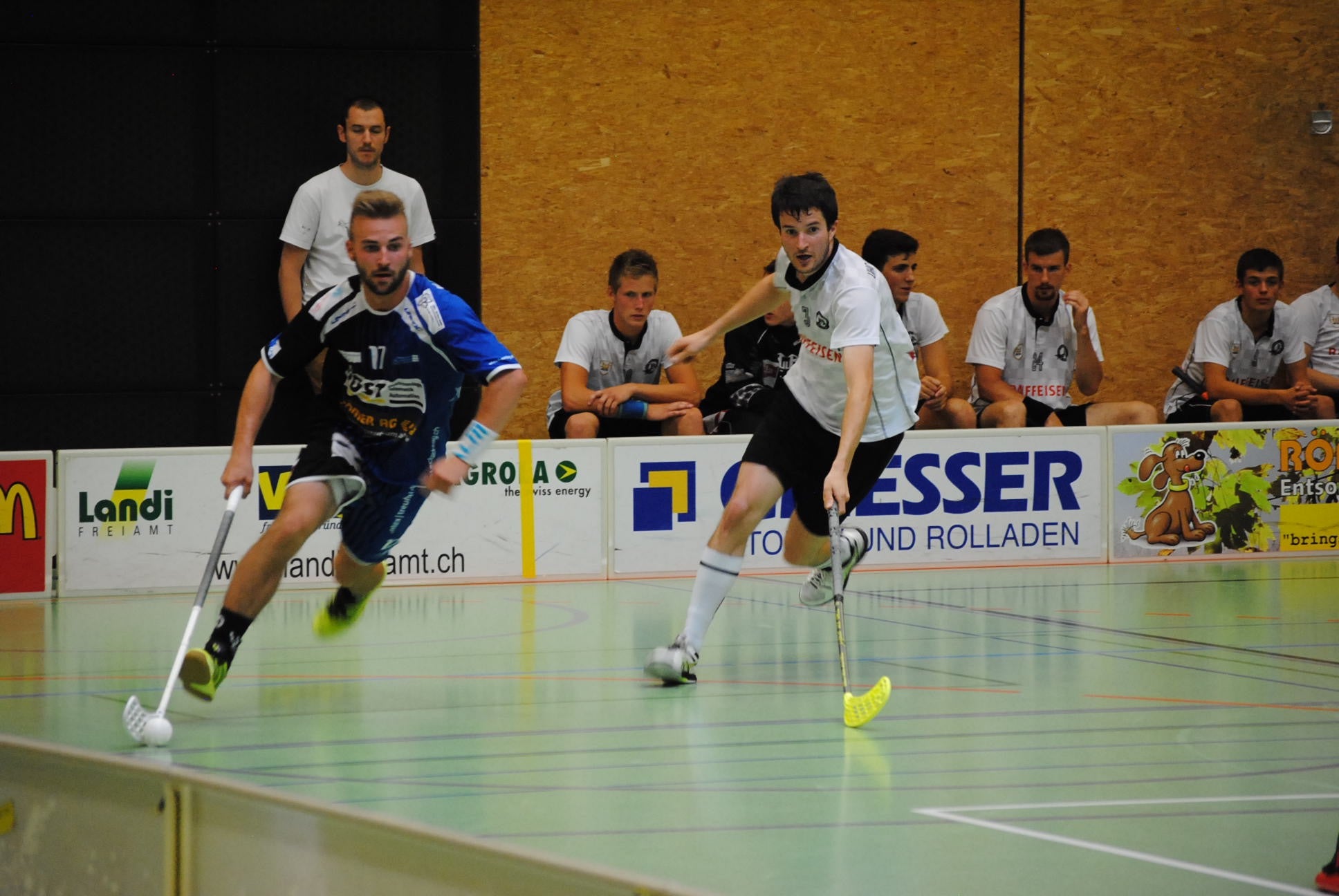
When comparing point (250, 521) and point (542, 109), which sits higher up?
point (542, 109)

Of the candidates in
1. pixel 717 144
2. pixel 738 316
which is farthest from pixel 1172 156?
pixel 738 316

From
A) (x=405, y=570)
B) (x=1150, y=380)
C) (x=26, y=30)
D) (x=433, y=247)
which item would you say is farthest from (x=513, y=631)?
(x=1150, y=380)

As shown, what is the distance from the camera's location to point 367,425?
4.83 metres

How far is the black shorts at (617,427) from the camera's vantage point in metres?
8.07

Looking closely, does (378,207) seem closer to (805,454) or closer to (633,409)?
(805,454)

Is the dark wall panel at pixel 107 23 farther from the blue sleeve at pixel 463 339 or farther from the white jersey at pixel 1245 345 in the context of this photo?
the white jersey at pixel 1245 345

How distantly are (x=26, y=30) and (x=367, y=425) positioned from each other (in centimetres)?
456

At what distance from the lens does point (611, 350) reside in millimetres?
8211

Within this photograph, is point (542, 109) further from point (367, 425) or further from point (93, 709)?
point (93, 709)

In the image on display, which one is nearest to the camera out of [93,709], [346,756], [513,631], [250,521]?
[346,756]

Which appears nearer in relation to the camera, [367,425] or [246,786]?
[246,786]

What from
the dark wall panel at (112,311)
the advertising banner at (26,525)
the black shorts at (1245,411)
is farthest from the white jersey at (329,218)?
the black shorts at (1245,411)

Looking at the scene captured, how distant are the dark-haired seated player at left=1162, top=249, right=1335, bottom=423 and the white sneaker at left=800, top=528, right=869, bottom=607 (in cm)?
393

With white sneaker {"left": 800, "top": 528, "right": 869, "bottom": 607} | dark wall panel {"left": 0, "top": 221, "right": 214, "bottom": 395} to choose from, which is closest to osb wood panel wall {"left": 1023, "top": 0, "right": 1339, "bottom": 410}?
white sneaker {"left": 800, "top": 528, "right": 869, "bottom": 607}
